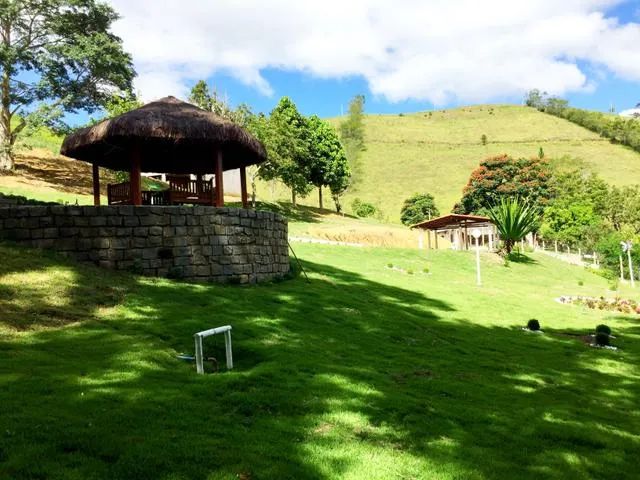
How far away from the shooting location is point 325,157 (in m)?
44.1

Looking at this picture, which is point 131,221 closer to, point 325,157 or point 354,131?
point 325,157

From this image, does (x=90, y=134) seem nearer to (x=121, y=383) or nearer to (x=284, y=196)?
(x=121, y=383)

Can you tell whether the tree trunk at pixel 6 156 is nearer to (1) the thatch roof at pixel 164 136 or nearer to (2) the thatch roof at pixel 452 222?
(1) the thatch roof at pixel 164 136

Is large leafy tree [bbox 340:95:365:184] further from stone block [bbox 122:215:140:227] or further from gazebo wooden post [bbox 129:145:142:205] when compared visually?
stone block [bbox 122:215:140:227]

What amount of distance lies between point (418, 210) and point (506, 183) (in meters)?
10.6

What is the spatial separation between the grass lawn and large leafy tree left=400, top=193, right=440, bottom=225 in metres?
49.4

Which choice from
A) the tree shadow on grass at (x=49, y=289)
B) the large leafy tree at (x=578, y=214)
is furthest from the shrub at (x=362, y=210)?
the tree shadow on grass at (x=49, y=289)

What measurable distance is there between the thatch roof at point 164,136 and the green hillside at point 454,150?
46310 mm

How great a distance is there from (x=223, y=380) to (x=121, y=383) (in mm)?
1130

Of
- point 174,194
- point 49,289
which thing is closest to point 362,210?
point 174,194

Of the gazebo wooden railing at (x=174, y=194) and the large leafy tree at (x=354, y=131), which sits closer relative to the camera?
the gazebo wooden railing at (x=174, y=194)

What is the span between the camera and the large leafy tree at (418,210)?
201ft

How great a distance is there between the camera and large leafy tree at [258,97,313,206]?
34.3 metres

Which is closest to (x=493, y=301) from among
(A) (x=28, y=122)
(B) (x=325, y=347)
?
(B) (x=325, y=347)
